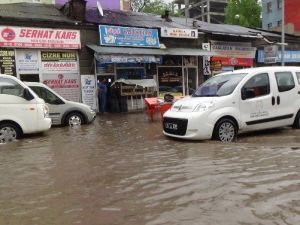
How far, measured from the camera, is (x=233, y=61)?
2686cm

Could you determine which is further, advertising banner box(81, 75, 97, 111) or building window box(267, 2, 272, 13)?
building window box(267, 2, 272, 13)

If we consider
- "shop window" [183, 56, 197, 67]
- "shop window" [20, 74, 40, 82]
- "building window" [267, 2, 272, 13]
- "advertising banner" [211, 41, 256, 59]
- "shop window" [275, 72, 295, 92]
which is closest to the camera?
"shop window" [275, 72, 295, 92]

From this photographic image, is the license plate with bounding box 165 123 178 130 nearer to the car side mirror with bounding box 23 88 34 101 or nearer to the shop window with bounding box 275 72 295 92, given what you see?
the shop window with bounding box 275 72 295 92

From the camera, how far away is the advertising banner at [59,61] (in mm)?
19172

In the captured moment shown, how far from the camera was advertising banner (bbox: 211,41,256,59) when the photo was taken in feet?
85.0

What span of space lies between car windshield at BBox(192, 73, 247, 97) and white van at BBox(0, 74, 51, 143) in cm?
423

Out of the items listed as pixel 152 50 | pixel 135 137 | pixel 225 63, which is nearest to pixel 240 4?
pixel 225 63

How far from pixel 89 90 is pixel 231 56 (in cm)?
999

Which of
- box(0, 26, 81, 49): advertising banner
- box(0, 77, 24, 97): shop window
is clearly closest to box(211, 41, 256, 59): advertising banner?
box(0, 26, 81, 49): advertising banner

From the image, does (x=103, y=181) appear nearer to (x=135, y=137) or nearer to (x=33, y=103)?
(x=135, y=137)

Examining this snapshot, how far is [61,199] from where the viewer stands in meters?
5.54

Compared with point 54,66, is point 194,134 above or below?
below

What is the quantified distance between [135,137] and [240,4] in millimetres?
40829

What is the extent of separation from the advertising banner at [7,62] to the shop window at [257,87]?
11045mm
